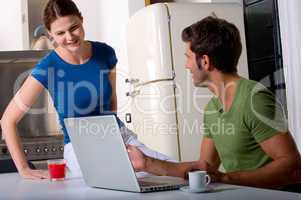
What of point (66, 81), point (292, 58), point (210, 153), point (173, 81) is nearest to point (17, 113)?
point (66, 81)

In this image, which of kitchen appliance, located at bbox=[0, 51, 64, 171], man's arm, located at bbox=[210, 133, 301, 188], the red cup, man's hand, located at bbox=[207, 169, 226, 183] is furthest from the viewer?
kitchen appliance, located at bbox=[0, 51, 64, 171]

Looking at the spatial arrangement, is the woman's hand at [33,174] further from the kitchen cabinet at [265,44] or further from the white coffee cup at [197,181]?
the kitchen cabinet at [265,44]

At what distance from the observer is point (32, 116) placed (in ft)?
9.00

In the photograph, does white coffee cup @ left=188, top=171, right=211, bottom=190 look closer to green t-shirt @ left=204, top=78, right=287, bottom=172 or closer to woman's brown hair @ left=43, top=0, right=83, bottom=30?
green t-shirt @ left=204, top=78, right=287, bottom=172

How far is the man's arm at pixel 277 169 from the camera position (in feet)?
4.82

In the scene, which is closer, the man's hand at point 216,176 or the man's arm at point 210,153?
the man's hand at point 216,176

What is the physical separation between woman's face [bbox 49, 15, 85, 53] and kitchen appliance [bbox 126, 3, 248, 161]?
4.09ft

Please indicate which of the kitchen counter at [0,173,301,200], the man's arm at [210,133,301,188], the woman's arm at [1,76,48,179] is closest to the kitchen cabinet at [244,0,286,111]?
the man's arm at [210,133,301,188]

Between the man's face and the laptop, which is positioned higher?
the man's face

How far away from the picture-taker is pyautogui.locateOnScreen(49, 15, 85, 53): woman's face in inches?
72.1

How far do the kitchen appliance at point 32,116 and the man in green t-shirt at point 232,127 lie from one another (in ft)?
3.58

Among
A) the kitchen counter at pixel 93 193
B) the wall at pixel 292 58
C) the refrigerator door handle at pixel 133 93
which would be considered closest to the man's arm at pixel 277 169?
the kitchen counter at pixel 93 193

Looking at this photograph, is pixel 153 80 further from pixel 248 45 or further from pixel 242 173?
pixel 242 173

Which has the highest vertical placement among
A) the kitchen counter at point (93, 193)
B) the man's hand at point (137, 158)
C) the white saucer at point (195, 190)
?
the man's hand at point (137, 158)
